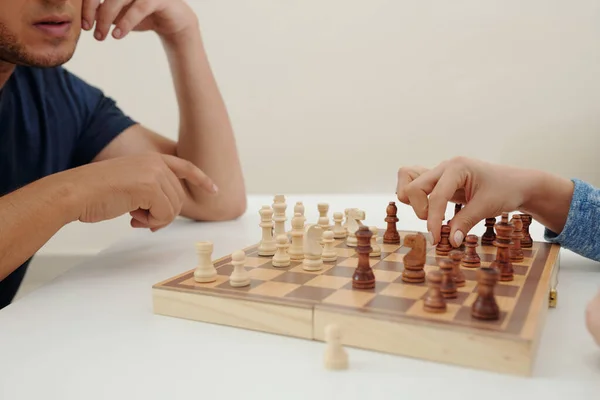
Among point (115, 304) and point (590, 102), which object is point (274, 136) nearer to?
point (590, 102)

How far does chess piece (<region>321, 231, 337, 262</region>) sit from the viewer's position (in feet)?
3.87

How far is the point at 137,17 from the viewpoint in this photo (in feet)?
5.50

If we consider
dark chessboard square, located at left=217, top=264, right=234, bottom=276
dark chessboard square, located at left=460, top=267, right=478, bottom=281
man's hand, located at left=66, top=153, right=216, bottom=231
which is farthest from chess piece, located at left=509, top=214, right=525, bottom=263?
man's hand, located at left=66, top=153, right=216, bottom=231

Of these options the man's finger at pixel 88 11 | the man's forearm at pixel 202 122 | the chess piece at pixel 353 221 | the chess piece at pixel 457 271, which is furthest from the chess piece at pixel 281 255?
the man's finger at pixel 88 11

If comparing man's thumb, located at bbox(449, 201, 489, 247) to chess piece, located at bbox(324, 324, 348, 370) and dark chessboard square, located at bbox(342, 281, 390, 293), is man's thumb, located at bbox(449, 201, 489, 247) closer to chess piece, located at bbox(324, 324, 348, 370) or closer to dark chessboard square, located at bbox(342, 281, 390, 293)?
dark chessboard square, located at bbox(342, 281, 390, 293)

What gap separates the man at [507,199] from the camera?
1.22m

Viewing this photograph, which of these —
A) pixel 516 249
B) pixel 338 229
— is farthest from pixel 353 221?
pixel 516 249

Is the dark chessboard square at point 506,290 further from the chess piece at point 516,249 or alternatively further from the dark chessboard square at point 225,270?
the dark chessboard square at point 225,270

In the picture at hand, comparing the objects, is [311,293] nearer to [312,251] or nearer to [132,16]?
[312,251]

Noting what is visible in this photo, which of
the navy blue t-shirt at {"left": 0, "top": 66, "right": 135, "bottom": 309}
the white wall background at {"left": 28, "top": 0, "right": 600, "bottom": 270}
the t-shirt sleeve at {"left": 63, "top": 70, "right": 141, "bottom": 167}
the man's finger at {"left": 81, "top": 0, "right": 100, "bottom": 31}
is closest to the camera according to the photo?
the man's finger at {"left": 81, "top": 0, "right": 100, "bottom": 31}

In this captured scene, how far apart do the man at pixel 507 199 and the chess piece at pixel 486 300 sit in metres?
0.38

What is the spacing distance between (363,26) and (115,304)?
7.47 ft

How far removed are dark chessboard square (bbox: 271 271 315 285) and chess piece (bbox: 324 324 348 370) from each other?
Answer: 250 millimetres

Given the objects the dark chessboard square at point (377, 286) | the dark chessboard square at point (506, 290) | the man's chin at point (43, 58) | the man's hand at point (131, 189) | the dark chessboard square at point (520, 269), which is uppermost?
the man's chin at point (43, 58)
